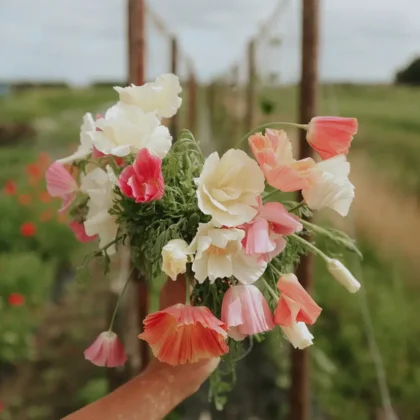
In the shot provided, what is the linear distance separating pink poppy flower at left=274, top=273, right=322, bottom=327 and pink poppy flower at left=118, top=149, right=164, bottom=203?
171 mm

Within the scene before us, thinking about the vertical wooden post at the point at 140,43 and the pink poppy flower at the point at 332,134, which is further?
the vertical wooden post at the point at 140,43

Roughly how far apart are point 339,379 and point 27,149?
2.05m

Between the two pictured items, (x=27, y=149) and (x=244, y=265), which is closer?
(x=244, y=265)

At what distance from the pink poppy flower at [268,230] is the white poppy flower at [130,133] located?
0.13 metres

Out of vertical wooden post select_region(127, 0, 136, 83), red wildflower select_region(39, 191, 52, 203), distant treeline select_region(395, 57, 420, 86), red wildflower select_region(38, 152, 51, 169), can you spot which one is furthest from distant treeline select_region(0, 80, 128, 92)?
distant treeline select_region(395, 57, 420, 86)

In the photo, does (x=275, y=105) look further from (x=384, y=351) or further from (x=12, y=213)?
(x=12, y=213)

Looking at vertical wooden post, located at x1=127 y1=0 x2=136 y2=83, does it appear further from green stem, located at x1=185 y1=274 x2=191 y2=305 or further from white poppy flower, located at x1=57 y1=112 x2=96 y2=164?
green stem, located at x1=185 y1=274 x2=191 y2=305

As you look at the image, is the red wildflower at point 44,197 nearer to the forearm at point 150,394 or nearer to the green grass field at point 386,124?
the green grass field at point 386,124

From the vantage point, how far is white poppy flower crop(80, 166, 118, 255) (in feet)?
2.63

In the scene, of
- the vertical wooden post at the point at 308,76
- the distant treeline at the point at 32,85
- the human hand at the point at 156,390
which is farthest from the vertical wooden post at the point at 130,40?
the distant treeline at the point at 32,85

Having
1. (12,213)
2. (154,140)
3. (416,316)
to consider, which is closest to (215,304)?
(154,140)

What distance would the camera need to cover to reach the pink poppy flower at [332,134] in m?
0.75

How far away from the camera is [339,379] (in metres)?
1.92

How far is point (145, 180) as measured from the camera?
720 millimetres
